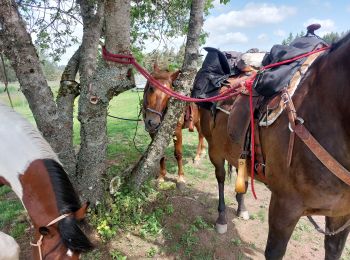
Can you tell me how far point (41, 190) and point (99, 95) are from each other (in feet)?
4.04

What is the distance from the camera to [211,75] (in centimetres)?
358

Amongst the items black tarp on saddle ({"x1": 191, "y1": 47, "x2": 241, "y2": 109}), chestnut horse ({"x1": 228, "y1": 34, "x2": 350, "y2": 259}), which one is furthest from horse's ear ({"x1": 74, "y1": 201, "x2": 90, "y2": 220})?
black tarp on saddle ({"x1": 191, "y1": 47, "x2": 241, "y2": 109})

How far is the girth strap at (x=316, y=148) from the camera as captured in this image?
5.87ft

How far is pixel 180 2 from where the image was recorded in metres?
4.55

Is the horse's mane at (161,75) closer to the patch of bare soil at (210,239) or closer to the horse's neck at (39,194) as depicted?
the patch of bare soil at (210,239)

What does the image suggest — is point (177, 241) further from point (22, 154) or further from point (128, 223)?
point (22, 154)

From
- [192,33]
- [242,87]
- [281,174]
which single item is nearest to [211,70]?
[192,33]

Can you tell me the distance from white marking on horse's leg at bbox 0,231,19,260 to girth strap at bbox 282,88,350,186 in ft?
6.86

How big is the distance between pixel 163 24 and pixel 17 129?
2.69 meters

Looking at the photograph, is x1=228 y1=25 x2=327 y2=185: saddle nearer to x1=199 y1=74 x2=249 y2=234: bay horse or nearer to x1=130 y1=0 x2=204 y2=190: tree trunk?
x1=199 y1=74 x2=249 y2=234: bay horse

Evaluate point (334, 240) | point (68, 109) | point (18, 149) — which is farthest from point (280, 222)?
point (68, 109)

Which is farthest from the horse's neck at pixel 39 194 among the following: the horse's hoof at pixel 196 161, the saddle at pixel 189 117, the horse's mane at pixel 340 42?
the horse's hoof at pixel 196 161

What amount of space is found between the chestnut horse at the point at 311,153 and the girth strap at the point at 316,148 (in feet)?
0.15

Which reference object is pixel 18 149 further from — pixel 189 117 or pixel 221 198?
pixel 189 117
